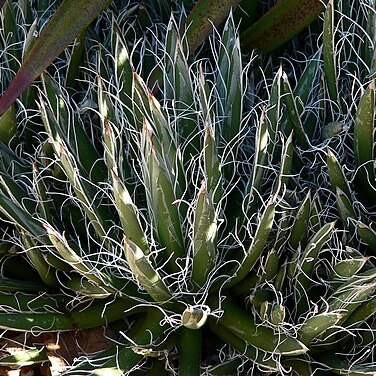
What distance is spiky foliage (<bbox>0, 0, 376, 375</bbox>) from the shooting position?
40.7 inches

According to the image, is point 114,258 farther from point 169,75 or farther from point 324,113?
point 324,113

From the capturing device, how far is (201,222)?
100cm

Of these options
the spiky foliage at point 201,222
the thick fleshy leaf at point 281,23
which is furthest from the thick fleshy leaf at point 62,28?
the thick fleshy leaf at point 281,23

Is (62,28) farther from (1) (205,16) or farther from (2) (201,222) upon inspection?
(2) (201,222)

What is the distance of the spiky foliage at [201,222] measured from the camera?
103 centimetres

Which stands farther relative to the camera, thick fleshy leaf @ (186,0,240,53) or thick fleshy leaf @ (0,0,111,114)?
thick fleshy leaf @ (186,0,240,53)

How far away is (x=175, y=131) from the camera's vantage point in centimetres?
113

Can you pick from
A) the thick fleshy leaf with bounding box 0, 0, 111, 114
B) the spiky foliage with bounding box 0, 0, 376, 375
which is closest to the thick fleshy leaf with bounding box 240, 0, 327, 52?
the spiky foliage with bounding box 0, 0, 376, 375

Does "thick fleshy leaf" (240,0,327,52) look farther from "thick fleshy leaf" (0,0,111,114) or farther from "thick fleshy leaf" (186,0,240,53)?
"thick fleshy leaf" (0,0,111,114)

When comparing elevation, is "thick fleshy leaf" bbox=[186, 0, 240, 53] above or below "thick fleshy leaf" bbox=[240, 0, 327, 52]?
above

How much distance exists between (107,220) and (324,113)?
41cm

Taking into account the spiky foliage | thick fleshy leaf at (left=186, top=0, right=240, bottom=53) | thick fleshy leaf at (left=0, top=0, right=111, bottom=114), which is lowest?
the spiky foliage

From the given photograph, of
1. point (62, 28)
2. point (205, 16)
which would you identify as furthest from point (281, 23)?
point (62, 28)

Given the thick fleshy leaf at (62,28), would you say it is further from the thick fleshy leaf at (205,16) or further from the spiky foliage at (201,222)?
the thick fleshy leaf at (205,16)
